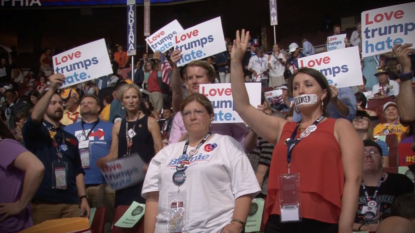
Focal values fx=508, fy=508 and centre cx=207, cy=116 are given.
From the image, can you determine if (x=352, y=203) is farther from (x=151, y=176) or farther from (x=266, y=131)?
(x=151, y=176)

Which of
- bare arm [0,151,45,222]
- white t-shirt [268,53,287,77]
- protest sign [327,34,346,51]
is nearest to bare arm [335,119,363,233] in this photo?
bare arm [0,151,45,222]

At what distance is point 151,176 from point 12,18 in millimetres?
22060

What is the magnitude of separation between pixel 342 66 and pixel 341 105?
0.52 metres

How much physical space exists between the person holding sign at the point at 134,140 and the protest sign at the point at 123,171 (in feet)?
0.95

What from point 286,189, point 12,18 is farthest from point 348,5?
point 286,189

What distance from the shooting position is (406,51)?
3.69 meters

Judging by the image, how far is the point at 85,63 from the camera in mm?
5586

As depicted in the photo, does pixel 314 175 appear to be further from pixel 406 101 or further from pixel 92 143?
pixel 92 143

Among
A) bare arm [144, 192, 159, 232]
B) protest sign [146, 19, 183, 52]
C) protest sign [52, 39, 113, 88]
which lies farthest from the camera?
protest sign [146, 19, 183, 52]

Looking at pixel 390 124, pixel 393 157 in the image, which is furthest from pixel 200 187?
pixel 390 124

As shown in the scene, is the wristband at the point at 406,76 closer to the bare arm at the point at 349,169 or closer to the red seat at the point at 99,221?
the bare arm at the point at 349,169

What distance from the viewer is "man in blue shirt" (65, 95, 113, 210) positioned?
5.31 m

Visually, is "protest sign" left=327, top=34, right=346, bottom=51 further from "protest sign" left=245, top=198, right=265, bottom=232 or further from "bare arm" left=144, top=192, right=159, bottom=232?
"bare arm" left=144, top=192, right=159, bottom=232

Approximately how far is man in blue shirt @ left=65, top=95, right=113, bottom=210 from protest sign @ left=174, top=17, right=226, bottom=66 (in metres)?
1.14
